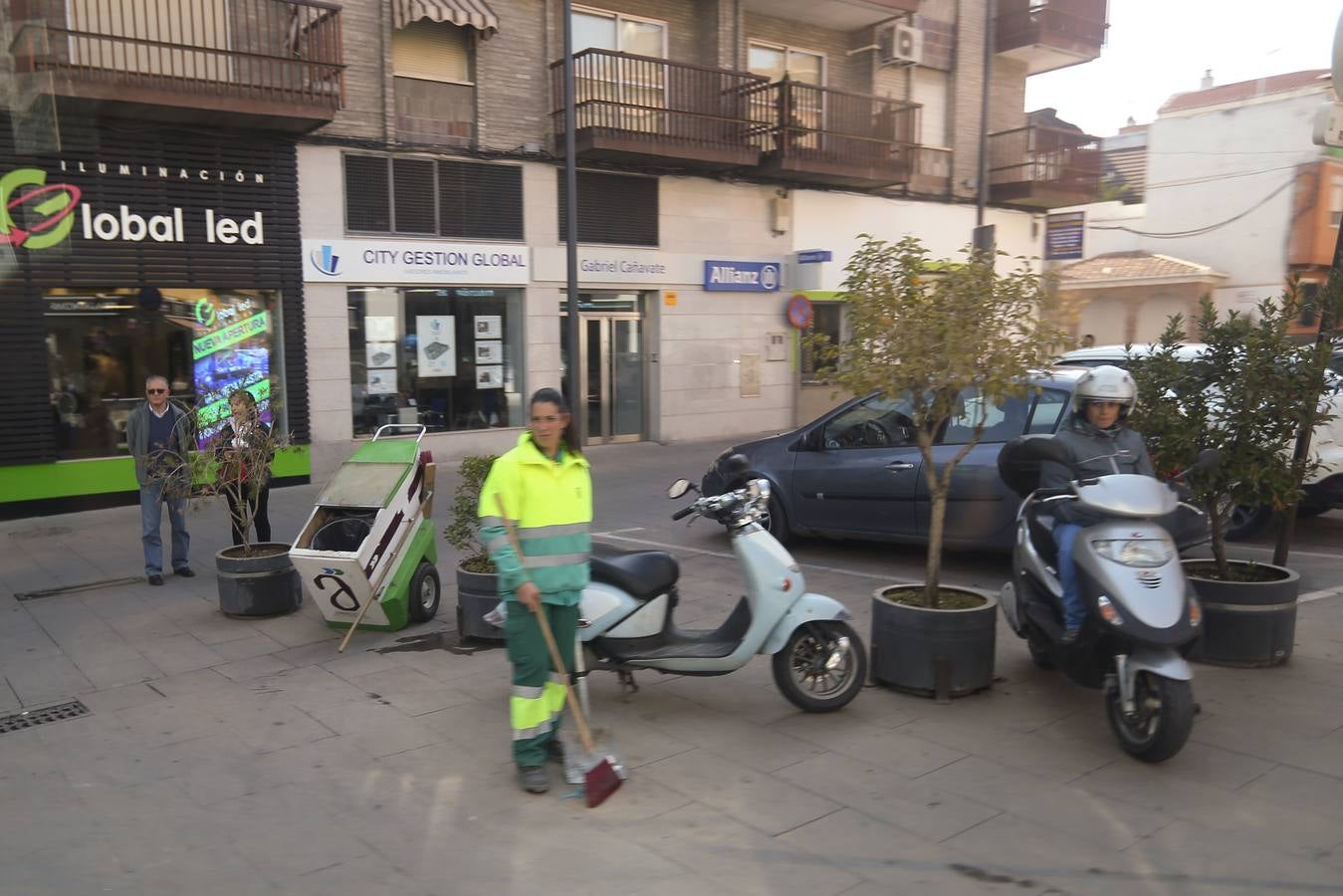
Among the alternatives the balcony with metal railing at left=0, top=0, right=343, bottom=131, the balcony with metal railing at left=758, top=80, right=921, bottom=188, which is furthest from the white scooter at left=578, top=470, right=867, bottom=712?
the balcony with metal railing at left=758, top=80, right=921, bottom=188

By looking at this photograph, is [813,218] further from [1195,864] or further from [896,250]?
[1195,864]

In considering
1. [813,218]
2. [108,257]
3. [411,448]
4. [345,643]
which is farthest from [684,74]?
[345,643]

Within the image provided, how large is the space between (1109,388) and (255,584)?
5.61 m

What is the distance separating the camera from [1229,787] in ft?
14.1

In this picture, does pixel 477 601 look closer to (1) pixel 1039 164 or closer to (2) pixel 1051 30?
(1) pixel 1039 164

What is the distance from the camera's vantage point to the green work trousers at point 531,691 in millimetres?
4391

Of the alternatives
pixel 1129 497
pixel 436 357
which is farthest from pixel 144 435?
pixel 1129 497

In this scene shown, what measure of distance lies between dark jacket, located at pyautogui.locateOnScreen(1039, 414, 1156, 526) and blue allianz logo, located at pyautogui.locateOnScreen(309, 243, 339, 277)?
10715mm

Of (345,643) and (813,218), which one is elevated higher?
(813,218)

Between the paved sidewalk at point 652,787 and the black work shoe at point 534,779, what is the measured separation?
4.1 inches

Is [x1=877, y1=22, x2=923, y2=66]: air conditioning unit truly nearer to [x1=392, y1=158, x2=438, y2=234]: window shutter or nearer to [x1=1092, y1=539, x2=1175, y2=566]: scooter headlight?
[x1=392, y1=158, x2=438, y2=234]: window shutter

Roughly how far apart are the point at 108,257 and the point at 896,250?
1009 centimetres

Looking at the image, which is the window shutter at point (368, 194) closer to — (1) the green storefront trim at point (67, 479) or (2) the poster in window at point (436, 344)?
(2) the poster in window at point (436, 344)

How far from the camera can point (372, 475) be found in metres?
7.03
